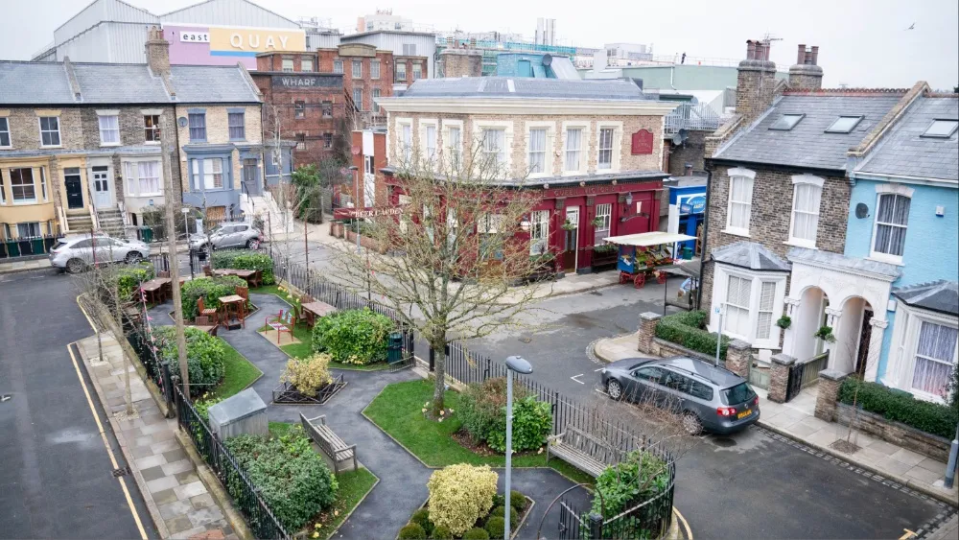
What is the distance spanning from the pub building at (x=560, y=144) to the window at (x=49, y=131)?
1842cm

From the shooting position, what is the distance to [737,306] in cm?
2191

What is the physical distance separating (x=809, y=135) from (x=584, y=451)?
512 inches

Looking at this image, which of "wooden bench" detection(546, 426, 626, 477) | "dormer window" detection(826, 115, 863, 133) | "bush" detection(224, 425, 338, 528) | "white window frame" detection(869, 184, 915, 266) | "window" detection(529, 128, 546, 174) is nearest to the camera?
"bush" detection(224, 425, 338, 528)

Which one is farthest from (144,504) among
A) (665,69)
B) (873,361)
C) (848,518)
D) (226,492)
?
(665,69)

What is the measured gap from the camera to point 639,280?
3150cm

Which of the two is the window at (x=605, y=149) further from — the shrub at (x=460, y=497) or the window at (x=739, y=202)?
the shrub at (x=460, y=497)

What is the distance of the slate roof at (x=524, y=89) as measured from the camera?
103 ft

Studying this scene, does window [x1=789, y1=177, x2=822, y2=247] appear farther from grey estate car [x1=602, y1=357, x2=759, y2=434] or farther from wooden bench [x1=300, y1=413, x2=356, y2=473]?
wooden bench [x1=300, y1=413, x2=356, y2=473]

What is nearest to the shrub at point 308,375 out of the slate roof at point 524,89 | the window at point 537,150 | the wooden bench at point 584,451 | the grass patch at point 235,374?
the grass patch at point 235,374

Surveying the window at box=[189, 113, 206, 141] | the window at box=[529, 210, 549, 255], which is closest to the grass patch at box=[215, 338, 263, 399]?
the window at box=[529, 210, 549, 255]

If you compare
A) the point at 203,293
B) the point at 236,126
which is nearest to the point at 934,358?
the point at 203,293

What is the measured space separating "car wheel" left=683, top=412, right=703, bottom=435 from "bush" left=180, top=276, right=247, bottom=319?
1645 cm

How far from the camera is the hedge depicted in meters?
21.1

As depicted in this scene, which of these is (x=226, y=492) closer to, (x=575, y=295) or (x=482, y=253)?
(x=482, y=253)
